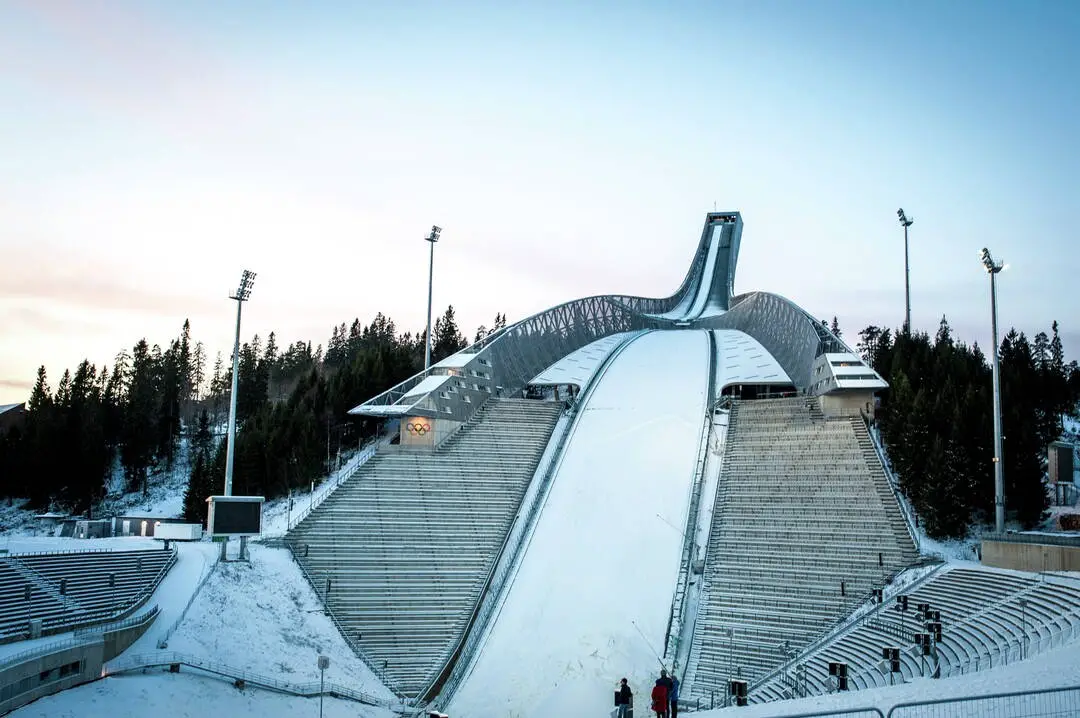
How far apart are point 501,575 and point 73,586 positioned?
39.0ft

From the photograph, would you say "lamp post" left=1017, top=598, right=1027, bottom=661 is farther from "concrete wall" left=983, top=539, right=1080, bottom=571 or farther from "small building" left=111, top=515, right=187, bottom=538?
"small building" left=111, top=515, right=187, bottom=538

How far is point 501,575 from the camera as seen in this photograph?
2769cm

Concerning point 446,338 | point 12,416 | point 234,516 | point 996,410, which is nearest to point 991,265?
point 996,410

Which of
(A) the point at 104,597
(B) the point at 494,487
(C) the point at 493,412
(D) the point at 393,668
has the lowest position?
(D) the point at 393,668

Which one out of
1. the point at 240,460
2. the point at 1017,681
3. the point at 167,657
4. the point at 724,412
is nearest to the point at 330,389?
the point at 240,460

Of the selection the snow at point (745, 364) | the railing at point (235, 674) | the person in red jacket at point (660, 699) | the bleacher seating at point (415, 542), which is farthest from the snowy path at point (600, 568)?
the person in red jacket at point (660, 699)

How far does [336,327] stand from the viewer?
128 metres

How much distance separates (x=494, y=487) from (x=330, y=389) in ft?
46.6

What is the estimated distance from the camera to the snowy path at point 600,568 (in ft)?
71.6

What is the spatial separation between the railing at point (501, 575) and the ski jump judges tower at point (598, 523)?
75 mm

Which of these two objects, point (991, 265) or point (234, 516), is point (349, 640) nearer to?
point (234, 516)

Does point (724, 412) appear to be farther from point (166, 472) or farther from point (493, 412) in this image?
point (166, 472)

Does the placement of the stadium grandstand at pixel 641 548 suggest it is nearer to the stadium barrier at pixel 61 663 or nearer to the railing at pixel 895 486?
the railing at pixel 895 486

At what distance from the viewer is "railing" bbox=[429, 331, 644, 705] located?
23078mm
